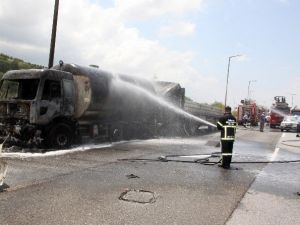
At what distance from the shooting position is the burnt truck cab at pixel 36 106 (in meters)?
14.4

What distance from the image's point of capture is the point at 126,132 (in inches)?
787

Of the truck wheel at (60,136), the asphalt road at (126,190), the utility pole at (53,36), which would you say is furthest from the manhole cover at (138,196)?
the utility pole at (53,36)

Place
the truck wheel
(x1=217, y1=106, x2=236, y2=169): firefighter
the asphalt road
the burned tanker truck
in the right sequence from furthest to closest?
the truck wheel
the burned tanker truck
(x1=217, y1=106, x2=236, y2=169): firefighter
the asphalt road

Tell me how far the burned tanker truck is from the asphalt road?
6.48 ft

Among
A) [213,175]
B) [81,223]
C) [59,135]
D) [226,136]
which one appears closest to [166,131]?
[59,135]

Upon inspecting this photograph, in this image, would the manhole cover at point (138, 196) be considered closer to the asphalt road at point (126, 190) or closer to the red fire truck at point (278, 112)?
the asphalt road at point (126, 190)

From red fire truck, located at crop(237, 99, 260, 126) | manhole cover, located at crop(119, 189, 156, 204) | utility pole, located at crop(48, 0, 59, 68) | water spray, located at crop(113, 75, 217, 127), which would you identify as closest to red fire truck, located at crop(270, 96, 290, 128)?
red fire truck, located at crop(237, 99, 260, 126)

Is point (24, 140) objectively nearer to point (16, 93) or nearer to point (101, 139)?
point (16, 93)

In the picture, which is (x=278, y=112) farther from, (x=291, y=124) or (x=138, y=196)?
(x=138, y=196)

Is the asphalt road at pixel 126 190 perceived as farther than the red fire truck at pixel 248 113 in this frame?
No

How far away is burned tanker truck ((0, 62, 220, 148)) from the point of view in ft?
47.5

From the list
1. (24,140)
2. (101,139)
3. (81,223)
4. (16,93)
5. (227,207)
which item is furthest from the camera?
(101,139)

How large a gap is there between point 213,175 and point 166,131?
41.4ft

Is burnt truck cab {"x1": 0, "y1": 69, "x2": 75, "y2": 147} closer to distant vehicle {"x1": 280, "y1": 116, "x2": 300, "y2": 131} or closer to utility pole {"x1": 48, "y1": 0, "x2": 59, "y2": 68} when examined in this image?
utility pole {"x1": 48, "y1": 0, "x2": 59, "y2": 68}
